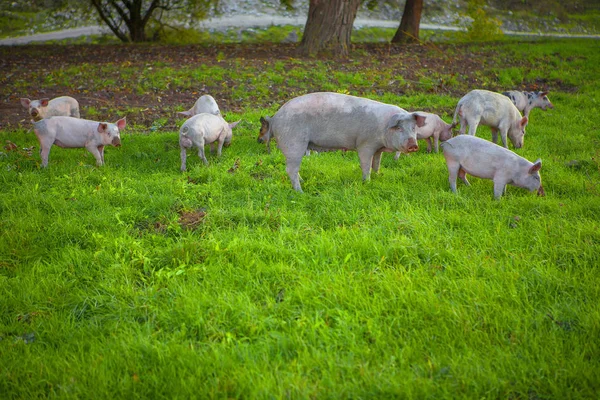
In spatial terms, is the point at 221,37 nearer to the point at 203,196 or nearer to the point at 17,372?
the point at 203,196

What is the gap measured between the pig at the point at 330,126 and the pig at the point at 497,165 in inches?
34.4

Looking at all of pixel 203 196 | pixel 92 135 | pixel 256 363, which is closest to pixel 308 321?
pixel 256 363

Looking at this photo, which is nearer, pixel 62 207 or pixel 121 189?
pixel 62 207

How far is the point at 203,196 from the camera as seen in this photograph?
6332 mm

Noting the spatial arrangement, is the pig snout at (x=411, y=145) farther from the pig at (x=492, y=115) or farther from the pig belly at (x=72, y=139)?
the pig belly at (x=72, y=139)

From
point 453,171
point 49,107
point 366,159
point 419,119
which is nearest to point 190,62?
point 49,107

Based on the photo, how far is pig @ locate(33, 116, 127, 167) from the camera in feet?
24.6

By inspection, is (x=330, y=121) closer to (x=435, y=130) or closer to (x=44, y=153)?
(x=435, y=130)

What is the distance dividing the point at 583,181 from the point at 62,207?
6.39 meters

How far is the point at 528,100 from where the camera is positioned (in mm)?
10453

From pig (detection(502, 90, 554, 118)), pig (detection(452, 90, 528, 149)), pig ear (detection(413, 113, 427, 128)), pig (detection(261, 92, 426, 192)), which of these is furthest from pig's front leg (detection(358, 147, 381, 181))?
pig (detection(502, 90, 554, 118))

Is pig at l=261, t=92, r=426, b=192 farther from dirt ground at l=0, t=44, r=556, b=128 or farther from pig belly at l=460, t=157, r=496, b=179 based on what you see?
dirt ground at l=0, t=44, r=556, b=128

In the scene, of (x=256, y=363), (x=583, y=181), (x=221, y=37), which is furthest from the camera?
(x=221, y=37)

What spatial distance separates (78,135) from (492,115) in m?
6.54
